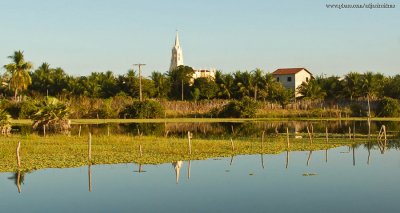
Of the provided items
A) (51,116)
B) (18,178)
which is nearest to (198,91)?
Result: (51,116)

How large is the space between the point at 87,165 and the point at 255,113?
158 feet

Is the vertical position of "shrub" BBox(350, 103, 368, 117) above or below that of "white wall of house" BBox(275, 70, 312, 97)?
below

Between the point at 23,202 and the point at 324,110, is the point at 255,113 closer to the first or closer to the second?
the point at 324,110

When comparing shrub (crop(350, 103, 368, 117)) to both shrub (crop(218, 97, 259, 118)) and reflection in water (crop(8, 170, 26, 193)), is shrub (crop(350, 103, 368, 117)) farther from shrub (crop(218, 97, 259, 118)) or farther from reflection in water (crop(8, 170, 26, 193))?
reflection in water (crop(8, 170, 26, 193))

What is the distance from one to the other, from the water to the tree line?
5422cm

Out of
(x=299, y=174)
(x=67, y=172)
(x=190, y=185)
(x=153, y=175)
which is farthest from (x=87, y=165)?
(x=299, y=174)

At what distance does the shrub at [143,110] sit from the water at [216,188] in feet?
134

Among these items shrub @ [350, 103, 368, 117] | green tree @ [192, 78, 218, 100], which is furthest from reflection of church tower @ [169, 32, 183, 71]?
shrub @ [350, 103, 368, 117]

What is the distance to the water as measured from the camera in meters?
17.0

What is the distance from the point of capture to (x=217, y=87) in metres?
83.9

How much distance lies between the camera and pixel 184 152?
2856 centimetres

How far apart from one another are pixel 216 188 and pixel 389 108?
57312mm

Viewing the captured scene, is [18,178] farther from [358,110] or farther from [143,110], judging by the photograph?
[358,110]

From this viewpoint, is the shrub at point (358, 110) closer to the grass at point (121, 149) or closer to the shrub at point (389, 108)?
the shrub at point (389, 108)
